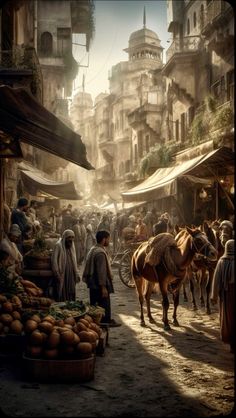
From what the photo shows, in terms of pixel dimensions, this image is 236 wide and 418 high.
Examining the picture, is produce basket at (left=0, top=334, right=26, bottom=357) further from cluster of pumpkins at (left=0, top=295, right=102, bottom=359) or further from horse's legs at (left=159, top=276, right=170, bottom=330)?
horse's legs at (left=159, top=276, right=170, bottom=330)

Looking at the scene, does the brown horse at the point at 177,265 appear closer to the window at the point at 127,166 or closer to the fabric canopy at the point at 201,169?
the fabric canopy at the point at 201,169

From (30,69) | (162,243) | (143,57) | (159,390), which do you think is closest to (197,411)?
(159,390)

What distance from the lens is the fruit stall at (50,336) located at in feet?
17.4

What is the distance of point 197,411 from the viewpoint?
4578 millimetres

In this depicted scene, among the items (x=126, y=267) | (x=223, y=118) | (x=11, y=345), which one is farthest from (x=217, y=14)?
(x=11, y=345)

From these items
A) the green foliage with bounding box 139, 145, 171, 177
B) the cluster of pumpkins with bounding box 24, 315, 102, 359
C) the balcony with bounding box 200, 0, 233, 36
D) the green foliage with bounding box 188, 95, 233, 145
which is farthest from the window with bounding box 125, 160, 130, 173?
the cluster of pumpkins with bounding box 24, 315, 102, 359

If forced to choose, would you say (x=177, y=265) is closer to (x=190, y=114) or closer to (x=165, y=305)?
(x=165, y=305)

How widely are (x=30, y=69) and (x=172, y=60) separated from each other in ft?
51.9

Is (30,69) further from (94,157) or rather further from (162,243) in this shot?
(94,157)

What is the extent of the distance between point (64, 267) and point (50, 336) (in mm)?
3092

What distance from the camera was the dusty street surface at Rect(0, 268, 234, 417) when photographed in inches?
180

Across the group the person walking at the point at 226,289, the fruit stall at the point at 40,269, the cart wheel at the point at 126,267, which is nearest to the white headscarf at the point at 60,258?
the fruit stall at the point at 40,269

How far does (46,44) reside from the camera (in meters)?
29.9

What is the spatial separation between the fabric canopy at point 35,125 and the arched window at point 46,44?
23573mm
